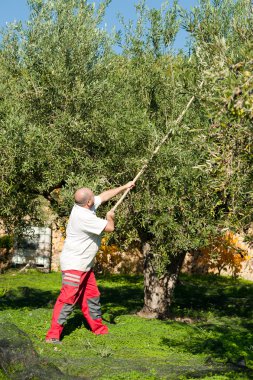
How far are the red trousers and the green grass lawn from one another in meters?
0.30

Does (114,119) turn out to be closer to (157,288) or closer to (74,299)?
(74,299)

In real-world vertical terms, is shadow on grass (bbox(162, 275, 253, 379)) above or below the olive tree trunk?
below

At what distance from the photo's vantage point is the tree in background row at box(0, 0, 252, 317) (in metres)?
13.1

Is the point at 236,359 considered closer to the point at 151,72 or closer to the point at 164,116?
the point at 164,116

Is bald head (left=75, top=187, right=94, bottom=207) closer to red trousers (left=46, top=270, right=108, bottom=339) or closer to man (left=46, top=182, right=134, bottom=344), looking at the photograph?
man (left=46, top=182, right=134, bottom=344)

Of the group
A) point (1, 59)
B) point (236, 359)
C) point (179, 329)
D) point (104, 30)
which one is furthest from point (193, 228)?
point (1, 59)

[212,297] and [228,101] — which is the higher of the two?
[228,101]

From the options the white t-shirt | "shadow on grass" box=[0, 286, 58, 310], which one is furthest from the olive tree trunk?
the white t-shirt

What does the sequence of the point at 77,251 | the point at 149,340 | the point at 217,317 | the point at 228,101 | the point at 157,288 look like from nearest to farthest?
1. the point at 228,101
2. the point at 77,251
3. the point at 149,340
4. the point at 157,288
5. the point at 217,317

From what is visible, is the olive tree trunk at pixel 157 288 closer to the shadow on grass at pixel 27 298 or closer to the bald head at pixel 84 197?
the shadow on grass at pixel 27 298

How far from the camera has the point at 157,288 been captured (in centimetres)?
1602

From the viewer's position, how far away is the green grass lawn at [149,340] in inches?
398

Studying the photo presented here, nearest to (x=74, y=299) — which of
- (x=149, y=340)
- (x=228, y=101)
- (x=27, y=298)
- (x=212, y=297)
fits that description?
(x=149, y=340)

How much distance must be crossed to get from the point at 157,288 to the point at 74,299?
13.9 feet
